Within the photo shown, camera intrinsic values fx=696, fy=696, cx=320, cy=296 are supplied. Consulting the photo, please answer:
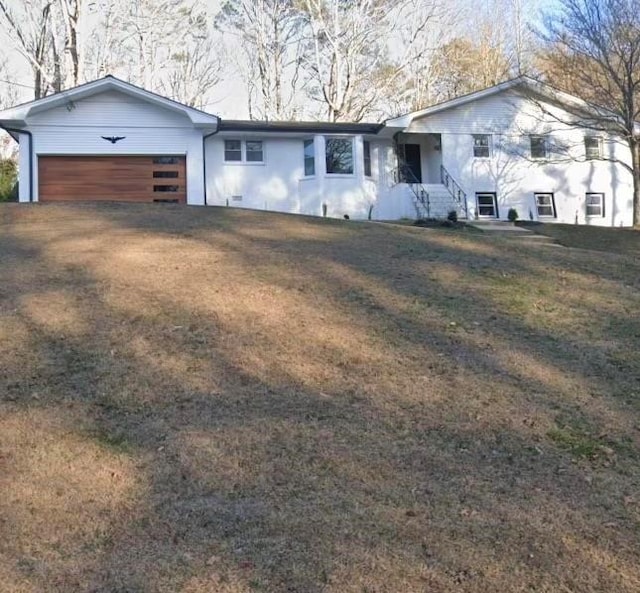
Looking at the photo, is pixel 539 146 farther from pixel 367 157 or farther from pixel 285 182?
pixel 285 182

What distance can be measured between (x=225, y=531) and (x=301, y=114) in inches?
1444

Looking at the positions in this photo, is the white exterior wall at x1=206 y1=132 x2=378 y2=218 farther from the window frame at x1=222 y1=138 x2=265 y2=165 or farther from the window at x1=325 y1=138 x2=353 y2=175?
the window at x1=325 y1=138 x2=353 y2=175

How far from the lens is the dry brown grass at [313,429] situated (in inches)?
120

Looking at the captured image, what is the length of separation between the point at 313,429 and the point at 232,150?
60.3ft

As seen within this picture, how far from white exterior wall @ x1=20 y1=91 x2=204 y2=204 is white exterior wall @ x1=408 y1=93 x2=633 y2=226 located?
7277 millimetres

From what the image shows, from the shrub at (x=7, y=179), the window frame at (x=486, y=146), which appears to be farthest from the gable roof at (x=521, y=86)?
the shrub at (x=7, y=179)

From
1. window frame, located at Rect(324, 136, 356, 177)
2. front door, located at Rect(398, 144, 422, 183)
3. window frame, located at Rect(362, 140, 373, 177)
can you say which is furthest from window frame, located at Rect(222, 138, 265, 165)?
front door, located at Rect(398, 144, 422, 183)

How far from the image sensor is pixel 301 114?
3822cm

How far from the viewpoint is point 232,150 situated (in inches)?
853

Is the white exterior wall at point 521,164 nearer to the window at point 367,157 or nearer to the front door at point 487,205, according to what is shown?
the front door at point 487,205

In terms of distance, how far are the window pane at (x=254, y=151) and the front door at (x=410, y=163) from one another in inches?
185

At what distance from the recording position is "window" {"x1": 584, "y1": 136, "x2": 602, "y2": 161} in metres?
23.7

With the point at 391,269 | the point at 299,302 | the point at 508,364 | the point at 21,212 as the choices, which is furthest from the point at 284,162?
the point at 508,364

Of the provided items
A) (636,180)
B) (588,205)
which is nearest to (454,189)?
(588,205)
